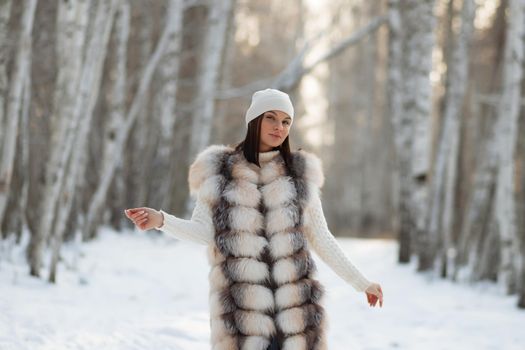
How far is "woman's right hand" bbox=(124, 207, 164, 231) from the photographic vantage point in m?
2.57

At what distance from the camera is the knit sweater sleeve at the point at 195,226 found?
2.68 metres

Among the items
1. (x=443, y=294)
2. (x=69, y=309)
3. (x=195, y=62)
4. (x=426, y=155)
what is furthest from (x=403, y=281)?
(x=195, y=62)

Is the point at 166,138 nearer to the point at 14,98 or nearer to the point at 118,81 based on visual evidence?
the point at 118,81

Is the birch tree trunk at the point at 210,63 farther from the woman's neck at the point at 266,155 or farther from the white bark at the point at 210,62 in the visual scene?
the woman's neck at the point at 266,155

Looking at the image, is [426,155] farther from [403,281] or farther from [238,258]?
[238,258]

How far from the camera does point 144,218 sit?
2.59 meters

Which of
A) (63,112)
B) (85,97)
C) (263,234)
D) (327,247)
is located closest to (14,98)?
(63,112)

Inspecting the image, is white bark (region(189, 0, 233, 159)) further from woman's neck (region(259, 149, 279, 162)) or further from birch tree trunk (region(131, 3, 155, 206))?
woman's neck (region(259, 149, 279, 162))

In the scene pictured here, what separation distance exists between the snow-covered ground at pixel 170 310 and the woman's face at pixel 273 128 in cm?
73

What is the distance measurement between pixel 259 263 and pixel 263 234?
13cm

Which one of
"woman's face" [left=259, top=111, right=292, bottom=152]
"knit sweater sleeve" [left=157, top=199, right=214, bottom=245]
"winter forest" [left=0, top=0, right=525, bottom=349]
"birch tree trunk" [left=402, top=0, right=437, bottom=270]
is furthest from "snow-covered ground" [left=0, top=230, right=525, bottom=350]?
"birch tree trunk" [left=402, top=0, right=437, bottom=270]

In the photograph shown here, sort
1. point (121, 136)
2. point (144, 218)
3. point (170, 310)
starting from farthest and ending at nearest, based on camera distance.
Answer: point (121, 136) → point (170, 310) → point (144, 218)

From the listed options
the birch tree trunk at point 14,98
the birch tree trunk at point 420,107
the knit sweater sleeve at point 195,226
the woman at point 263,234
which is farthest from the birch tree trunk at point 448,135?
the knit sweater sleeve at point 195,226

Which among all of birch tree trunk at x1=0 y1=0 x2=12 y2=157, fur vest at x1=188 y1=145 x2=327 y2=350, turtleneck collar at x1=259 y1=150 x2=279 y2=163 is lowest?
fur vest at x1=188 y1=145 x2=327 y2=350
